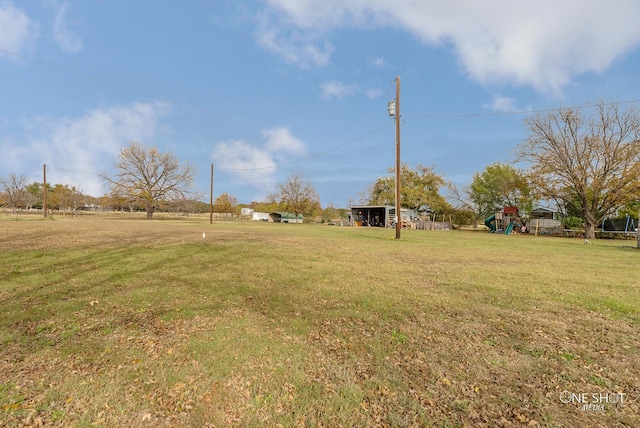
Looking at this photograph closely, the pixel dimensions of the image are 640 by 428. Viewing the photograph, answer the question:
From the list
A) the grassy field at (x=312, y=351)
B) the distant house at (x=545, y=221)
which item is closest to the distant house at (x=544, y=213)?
the distant house at (x=545, y=221)

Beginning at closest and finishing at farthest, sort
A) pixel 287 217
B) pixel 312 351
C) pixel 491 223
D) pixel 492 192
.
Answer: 1. pixel 312 351
2. pixel 491 223
3. pixel 492 192
4. pixel 287 217

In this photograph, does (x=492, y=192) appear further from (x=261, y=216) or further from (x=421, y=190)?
(x=261, y=216)

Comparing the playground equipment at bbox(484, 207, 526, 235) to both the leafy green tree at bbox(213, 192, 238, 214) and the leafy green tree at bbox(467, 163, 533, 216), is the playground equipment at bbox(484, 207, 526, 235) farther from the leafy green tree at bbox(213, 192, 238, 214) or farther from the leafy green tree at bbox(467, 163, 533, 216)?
the leafy green tree at bbox(213, 192, 238, 214)

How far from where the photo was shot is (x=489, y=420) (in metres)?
2.40

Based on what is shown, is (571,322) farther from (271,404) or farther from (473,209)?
(473,209)

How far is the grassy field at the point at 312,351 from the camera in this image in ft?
8.15

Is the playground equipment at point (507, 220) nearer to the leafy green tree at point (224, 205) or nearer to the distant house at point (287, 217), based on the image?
the distant house at point (287, 217)

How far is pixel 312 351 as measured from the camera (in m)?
3.52

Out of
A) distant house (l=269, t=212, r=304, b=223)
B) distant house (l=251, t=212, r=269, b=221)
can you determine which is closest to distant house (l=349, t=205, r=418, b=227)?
distant house (l=269, t=212, r=304, b=223)

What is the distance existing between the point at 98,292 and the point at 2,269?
12.6 ft

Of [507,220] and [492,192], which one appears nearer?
[507,220]

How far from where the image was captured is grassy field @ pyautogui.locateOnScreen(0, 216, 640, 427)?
2484 mm

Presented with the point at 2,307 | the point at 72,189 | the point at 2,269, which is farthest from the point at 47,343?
the point at 72,189

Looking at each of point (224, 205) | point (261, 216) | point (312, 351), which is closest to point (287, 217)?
point (261, 216)
